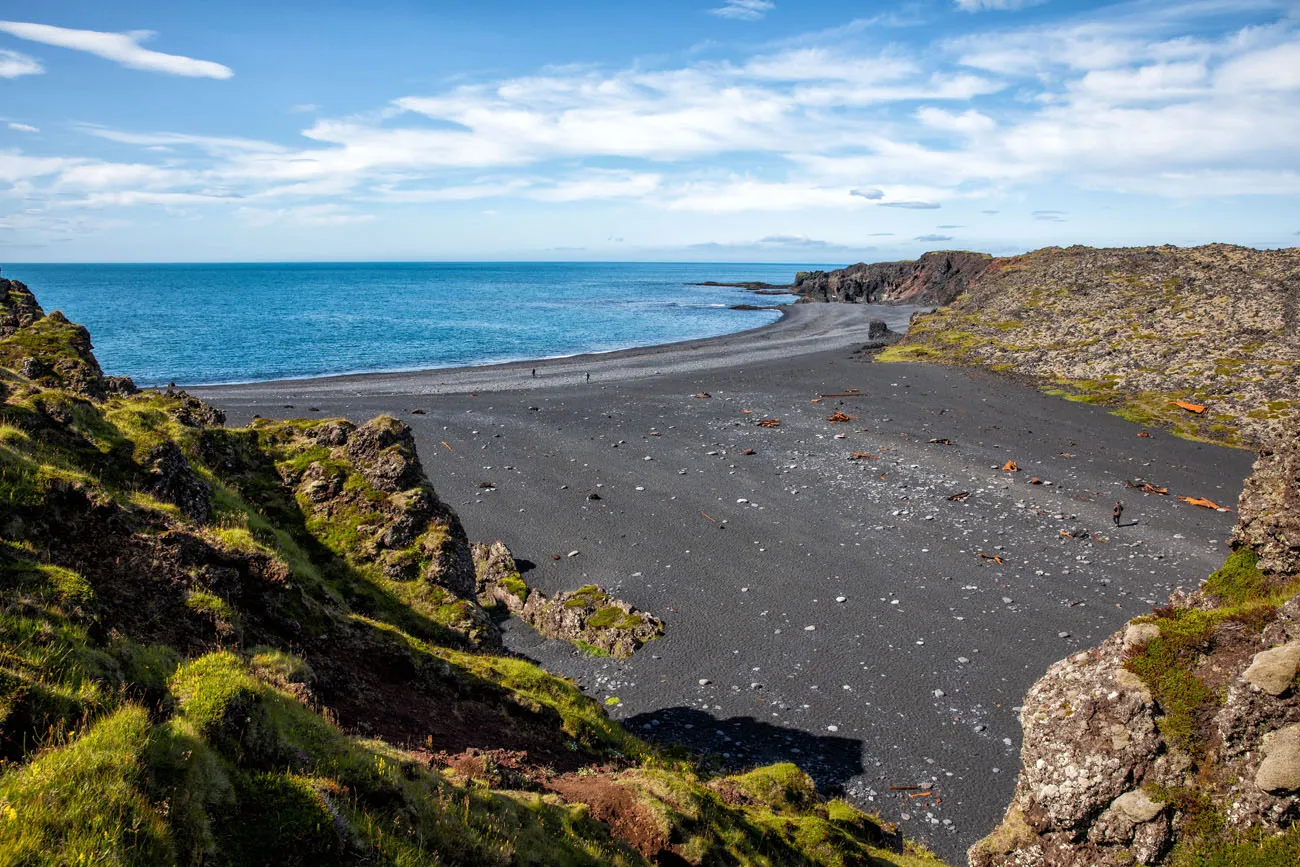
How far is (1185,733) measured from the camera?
893cm

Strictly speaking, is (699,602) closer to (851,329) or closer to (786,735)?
(786,735)

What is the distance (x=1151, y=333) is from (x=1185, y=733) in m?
58.8

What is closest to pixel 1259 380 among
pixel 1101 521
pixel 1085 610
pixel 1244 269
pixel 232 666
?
pixel 1244 269

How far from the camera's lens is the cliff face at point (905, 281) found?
12762cm

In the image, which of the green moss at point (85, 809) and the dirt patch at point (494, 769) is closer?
the green moss at point (85, 809)

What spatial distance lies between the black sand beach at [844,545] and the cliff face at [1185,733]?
13.9ft

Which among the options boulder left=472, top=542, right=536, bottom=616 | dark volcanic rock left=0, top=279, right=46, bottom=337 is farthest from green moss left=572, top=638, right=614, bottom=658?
dark volcanic rock left=0, top=279, right=46, bottom=337

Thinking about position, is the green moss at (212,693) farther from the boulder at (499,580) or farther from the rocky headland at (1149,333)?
the rocky headland at (1149,333)

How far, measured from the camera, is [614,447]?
37.9 m

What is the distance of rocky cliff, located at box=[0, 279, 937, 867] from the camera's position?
5.17 meters

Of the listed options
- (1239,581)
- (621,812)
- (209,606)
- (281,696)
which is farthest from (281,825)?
(1239,581)

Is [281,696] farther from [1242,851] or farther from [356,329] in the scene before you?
[356,329]

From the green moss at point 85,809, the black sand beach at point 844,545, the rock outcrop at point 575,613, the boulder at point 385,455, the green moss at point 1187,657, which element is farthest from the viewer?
the rock outcrop at point 575,613

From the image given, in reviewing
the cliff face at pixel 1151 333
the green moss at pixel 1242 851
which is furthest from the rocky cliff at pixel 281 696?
the cliff face at pixel 1151 333
